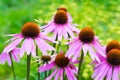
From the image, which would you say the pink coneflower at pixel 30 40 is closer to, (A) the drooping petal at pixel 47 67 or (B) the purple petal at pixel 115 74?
(A) the drooping petal at pixel 47 67

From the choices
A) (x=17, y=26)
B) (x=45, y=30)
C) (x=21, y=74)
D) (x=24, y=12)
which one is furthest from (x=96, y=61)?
(x=24, y=12)

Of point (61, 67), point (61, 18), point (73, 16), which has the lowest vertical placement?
point (73, 16)

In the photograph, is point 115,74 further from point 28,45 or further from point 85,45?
point 28,45

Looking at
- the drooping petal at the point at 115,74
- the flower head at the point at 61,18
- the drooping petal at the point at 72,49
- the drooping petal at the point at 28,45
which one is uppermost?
the flower head at the point at 61,18

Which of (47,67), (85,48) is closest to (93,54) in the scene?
(85,48)

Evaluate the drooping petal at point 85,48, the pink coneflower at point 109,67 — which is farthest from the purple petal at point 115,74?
the drooping petal at point 85,48

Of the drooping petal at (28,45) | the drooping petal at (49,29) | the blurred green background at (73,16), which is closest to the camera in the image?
the drooping petal at (28,45)

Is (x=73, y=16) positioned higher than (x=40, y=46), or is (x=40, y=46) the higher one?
(x=40, y=46)

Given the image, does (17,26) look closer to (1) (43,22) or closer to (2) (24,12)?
(2) (24,12)
